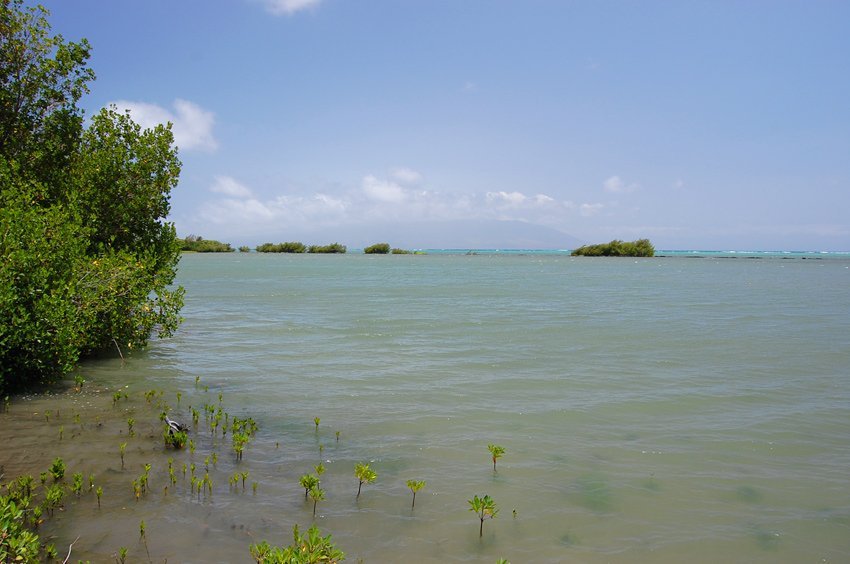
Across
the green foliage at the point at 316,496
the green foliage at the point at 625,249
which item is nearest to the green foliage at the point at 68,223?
the green foliage at the point at 316,496

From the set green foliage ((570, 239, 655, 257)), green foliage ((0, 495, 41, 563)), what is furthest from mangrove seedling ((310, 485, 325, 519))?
green foliage ((570, 239, 655, 257))

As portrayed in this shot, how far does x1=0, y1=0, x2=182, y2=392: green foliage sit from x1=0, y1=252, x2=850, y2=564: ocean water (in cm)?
115

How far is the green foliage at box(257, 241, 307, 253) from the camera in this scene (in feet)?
465

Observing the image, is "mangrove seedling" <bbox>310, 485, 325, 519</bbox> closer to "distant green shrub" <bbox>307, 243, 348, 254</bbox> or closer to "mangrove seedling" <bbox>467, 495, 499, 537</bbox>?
"mangrove seedling" <bbox>467, 495, 499, 537</bbox>

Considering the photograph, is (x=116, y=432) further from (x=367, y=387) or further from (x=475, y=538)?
(x=475, y=538)

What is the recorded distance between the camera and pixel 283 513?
5.92 m

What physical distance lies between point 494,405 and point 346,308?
15993 millimetres

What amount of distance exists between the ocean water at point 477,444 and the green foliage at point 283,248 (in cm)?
12690

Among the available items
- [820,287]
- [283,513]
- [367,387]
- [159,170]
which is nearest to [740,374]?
[367,387]

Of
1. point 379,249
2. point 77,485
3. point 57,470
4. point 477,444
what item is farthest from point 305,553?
point 379,249

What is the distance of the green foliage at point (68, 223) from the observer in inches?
386

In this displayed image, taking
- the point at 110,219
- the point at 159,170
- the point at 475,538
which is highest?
the point at 159,170

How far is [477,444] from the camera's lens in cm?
820

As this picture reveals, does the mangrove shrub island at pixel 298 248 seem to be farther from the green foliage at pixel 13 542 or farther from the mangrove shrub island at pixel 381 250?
the green foliage at pixel 13 542
